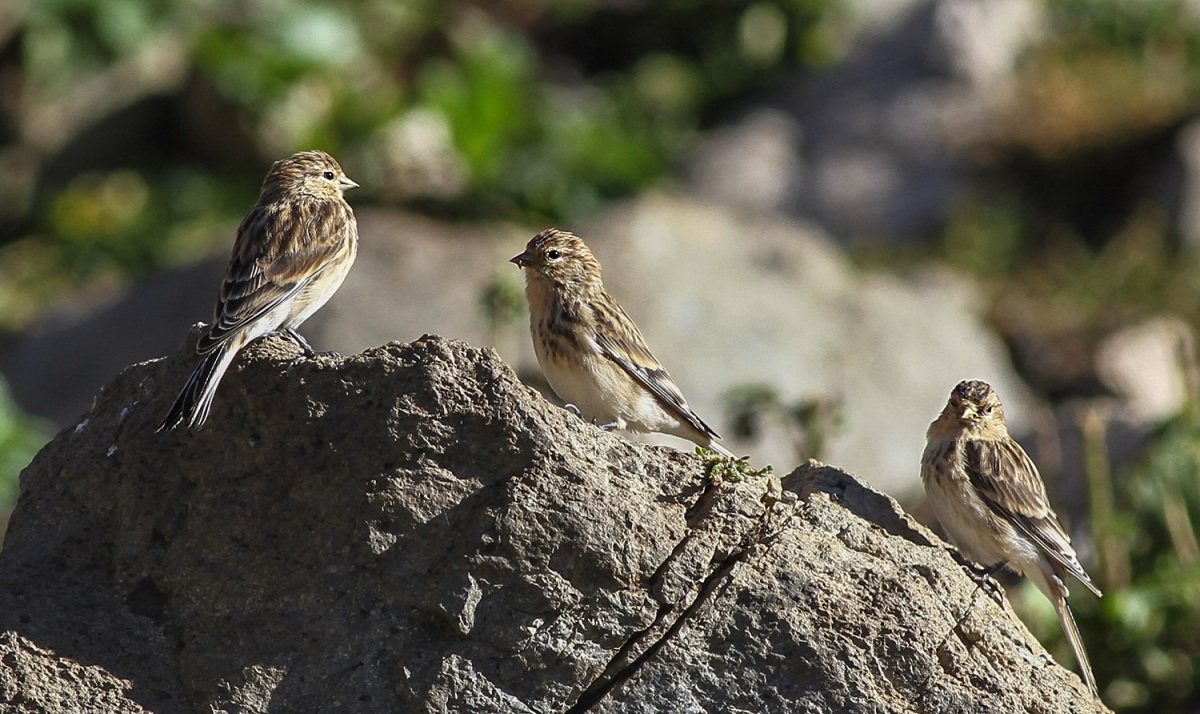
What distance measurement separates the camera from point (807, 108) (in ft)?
60.5

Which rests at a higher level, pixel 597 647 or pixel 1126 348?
pixel 1126 348

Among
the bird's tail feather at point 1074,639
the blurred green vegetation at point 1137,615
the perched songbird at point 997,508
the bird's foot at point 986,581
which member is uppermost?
the blurred green vegetation at point 1137,615

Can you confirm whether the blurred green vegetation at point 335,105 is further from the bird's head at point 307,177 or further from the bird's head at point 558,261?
the bird's head at point 307,177

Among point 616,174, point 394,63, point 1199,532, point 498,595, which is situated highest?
point 394,63

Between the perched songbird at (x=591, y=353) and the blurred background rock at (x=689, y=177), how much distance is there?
4256 mm

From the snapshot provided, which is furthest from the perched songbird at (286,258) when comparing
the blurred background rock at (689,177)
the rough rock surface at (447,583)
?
the blurred background rock at (689,177)

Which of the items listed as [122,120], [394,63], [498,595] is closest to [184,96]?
[122,120]

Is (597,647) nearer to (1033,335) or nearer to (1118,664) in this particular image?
(1118,664)

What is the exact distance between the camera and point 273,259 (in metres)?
6.22

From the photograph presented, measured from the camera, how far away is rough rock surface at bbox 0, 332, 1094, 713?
15.9 ft

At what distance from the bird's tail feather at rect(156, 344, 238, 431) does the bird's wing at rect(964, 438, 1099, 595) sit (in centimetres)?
300

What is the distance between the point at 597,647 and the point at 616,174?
489 inches

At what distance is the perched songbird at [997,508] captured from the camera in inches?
246

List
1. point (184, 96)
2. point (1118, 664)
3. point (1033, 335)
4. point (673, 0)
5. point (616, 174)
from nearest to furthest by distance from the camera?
point (1118, 664)
point (1033, 335)
point (616, 174)
point (184, 96)
point (673, 0)
